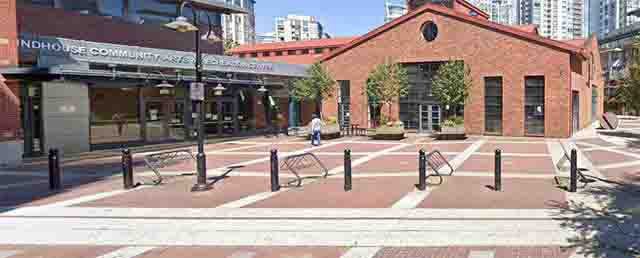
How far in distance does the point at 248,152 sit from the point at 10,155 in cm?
808

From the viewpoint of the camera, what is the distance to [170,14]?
3102 centimetres

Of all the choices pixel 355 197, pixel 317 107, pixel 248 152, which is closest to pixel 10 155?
pixel 248 152

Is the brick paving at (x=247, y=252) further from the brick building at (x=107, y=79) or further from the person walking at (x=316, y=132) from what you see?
the person walking at (x=316, y=132)

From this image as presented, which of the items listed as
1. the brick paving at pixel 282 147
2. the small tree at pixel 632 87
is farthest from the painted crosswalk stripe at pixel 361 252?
the small tree at pixel 632 87

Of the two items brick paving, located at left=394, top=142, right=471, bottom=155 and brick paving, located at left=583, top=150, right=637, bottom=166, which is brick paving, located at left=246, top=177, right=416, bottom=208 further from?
brick paving, located at left=394, top=142, right=471, bottom=155

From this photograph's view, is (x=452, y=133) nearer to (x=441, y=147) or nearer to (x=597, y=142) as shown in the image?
(x=441, y=147)

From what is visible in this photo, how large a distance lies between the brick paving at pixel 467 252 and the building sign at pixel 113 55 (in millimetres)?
17492

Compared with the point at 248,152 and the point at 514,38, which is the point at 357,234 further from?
the point at 514,38

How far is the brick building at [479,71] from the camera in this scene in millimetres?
27359

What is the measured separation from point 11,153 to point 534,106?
2464 centimetres

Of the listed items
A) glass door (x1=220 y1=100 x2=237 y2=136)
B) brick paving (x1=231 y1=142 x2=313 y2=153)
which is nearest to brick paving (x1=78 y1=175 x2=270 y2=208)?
brick paving (x1=231 y1=142 x2=313 y2=153)

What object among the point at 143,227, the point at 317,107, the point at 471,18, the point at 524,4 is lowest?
the point at 143,227

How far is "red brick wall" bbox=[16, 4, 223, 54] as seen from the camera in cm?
2311

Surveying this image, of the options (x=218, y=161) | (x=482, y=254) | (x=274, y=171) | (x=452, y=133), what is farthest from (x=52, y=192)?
(x=452, y=133)
